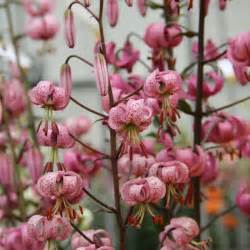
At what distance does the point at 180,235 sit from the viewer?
721 mm

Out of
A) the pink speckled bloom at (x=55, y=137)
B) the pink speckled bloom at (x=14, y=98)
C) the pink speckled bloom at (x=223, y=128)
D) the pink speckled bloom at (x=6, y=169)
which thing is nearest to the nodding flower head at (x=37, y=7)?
the pink speckled bloom at (x=14, y=98)

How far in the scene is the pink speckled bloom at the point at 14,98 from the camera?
1055 millimetres

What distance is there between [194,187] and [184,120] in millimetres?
2870

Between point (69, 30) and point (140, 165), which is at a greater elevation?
A: point (69, 30)

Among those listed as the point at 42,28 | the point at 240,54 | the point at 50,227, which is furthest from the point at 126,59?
the point at 42,28

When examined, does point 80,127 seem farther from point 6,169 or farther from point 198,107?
point 198,107

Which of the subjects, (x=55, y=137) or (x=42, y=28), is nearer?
(x=55, y=137)

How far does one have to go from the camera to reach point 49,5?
1.31 m

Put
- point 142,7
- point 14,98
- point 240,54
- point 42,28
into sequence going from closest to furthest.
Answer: point 240,54, point 142,7, point 14,98, point 42,28

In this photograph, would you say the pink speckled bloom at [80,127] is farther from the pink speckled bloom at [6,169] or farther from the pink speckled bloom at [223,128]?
the pink speckled bloom at [223,128]

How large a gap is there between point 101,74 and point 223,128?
23 cm

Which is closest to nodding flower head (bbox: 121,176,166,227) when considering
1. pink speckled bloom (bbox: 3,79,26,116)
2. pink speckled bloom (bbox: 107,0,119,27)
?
pink speckled bloom (bbox: 107,0,119,27)

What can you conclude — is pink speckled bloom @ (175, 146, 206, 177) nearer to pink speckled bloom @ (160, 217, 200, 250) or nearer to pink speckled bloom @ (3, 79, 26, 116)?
pink speckled bloom @ (160, 217, 200, 250)

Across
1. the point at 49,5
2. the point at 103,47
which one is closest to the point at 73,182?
the point at 103,47
